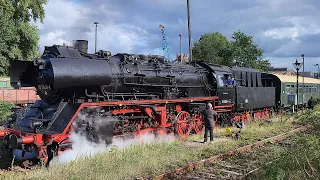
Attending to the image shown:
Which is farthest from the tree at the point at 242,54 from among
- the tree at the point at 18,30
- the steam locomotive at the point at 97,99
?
the steam locomotive at the point at 97,99

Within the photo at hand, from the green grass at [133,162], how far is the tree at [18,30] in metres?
20.2

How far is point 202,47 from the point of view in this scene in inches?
2147

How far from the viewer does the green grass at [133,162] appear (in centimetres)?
695

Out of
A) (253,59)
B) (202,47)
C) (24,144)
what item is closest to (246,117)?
(24,144)

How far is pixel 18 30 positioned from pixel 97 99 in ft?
76.6

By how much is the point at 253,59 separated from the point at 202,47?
1500cm

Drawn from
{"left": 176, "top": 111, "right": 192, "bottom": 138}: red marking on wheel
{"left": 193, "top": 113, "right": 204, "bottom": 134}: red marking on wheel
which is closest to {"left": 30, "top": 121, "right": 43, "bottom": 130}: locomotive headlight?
{"left": 176, "top": 111, "right": 192, "bottom": 138}: red marking on wheel

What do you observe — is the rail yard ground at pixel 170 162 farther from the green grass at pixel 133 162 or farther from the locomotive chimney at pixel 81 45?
the locomotive chimney at pixel 81 45

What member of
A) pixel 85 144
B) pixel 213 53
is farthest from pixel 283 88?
pixel 213 53

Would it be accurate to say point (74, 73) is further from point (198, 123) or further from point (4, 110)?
point (4, 110)

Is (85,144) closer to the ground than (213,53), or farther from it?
closer to the ground

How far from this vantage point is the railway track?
7.32m

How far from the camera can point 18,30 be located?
29578mm

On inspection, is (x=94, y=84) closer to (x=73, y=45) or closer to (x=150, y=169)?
(x=73, y=45)
